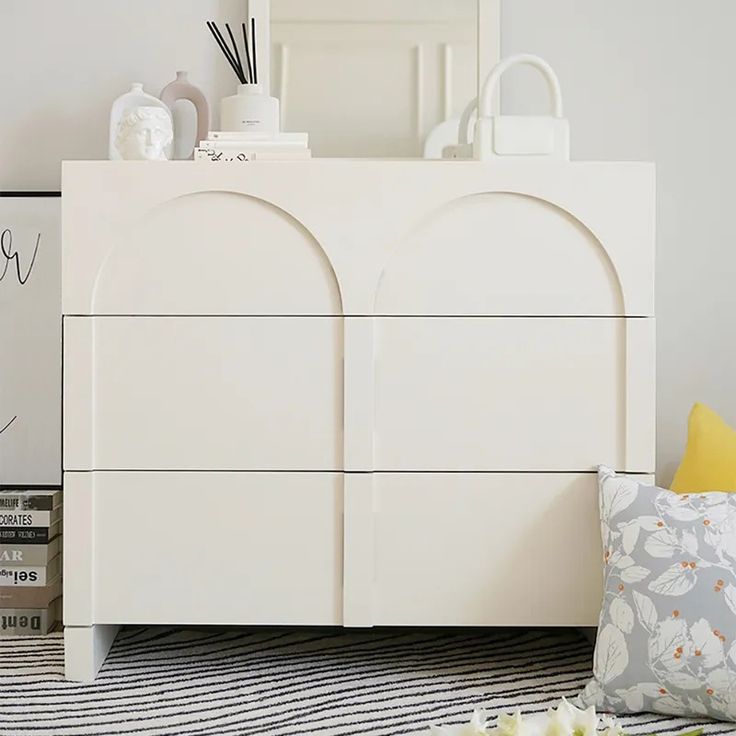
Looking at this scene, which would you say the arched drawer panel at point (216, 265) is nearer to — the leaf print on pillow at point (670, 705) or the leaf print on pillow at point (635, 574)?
the leaf print on pillow at point (635, 574)

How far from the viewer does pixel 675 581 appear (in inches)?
72.1

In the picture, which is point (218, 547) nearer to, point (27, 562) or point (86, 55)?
point (27, 562)

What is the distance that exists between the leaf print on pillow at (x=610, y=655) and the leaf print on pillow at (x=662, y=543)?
0.52 feet

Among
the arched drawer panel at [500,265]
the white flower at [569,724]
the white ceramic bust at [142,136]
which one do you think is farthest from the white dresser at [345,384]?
the white flower at [569,724]

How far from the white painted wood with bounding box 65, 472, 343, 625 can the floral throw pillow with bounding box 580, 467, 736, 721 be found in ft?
1.74

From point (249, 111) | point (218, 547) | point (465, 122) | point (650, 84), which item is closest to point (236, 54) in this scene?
point (249, 111)

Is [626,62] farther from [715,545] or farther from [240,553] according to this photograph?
[240,553]

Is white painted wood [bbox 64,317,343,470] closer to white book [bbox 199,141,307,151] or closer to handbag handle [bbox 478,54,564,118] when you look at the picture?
white book [bbox 199,141,307,151]

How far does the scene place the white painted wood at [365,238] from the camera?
2.00 meters

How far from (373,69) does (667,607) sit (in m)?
1.42

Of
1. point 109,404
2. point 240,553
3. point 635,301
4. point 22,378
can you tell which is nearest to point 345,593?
point 240,553

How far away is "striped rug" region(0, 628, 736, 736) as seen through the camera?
1851mm

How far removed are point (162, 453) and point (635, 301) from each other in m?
0.97

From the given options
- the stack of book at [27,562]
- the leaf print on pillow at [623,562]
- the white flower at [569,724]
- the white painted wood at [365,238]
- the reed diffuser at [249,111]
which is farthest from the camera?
the stack of book at [27,562]
